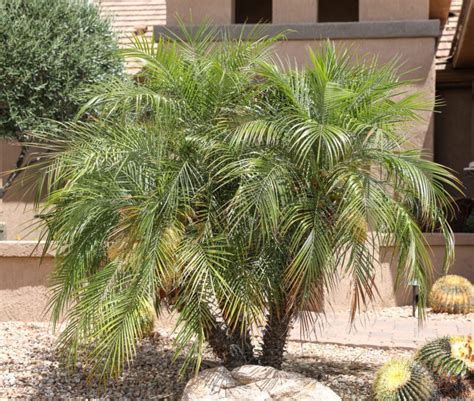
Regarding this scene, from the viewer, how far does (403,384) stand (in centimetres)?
665

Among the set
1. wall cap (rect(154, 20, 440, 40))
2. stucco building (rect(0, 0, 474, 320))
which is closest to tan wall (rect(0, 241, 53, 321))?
stucco building (rect(0, 0, 474, 320))

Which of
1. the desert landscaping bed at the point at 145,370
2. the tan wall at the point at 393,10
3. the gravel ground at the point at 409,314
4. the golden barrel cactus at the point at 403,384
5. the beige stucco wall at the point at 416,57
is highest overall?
the tan wall at the point at 393,10

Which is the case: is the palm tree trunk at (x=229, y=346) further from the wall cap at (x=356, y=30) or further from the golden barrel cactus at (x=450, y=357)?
the wall cap at (x=356, y=30)

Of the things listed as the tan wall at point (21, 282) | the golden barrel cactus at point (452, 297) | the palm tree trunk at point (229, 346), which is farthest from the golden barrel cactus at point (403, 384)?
the tan wall at point (21, 282)

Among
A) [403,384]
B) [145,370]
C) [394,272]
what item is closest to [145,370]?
[145,370]

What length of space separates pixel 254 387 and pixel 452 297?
5.40m

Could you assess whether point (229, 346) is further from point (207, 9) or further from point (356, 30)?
point (207, 9)

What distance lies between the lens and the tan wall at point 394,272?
1132cm

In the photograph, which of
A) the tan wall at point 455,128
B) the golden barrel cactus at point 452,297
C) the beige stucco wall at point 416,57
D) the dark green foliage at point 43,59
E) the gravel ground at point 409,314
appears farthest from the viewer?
the tan wall at point 455,128

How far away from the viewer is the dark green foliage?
40.3 ft

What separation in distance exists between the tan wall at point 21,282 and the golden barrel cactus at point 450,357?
4.81 meters

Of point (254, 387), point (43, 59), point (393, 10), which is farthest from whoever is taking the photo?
point (43, 59)

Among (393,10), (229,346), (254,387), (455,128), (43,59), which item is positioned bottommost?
(254,387)

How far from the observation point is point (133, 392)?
757 cm
